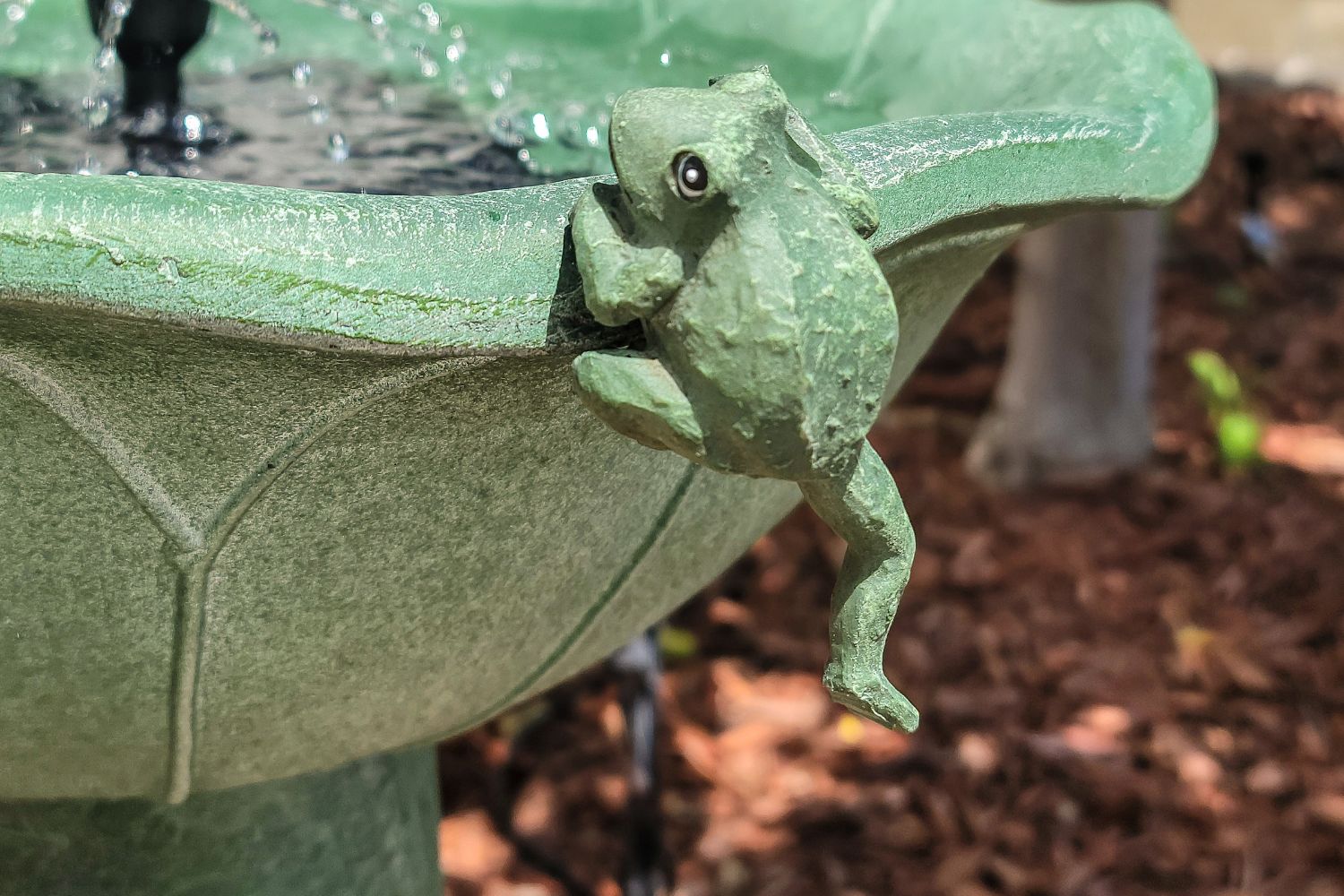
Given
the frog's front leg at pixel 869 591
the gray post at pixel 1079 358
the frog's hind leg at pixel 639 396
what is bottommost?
the gray post at pixel 1079 358

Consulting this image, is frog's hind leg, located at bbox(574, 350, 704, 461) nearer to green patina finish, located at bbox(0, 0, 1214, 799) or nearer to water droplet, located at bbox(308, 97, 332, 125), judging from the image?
green patina finish, located at bbox(0, 0, 1214, 799)

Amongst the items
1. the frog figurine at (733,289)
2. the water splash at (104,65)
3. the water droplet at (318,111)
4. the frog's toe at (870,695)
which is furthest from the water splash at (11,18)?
the frog's toe at (870,695)

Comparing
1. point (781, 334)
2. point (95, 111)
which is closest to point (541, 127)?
point (95, 111)

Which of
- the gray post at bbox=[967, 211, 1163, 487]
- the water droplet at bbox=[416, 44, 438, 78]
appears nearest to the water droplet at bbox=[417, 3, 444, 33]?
the water droplet at bbox=[416, 44, 438, 78]

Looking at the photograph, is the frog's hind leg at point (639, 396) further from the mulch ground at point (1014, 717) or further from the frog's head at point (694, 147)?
the mulch ground at point (1014, 717)

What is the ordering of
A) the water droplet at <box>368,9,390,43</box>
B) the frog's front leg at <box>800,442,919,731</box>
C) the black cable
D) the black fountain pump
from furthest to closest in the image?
the black cable
the water droplet at <box>368,9,390,43</box>
the black fountain pump
the frog's front leg at <box>800,442,919,731</box>

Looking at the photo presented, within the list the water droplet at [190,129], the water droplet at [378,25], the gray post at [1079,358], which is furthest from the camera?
the gray post at [1079,358]
